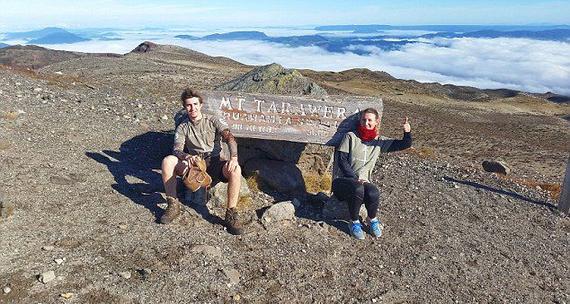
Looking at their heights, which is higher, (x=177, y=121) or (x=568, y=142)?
(x=177, y=121)

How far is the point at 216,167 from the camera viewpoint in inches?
304

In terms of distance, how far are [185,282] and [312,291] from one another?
1.56 m

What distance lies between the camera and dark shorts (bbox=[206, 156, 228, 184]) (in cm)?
768

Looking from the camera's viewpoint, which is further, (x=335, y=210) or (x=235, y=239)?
(x=335, y=210)

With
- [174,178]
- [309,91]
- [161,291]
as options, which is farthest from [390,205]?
[161,291]

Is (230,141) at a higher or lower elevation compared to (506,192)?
higher

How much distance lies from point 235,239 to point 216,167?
1283 mm

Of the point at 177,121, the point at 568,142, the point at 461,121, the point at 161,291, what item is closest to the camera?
the point at 161,291

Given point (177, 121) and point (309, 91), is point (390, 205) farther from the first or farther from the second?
point (177, 121)

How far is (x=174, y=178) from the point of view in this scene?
723 centimetres

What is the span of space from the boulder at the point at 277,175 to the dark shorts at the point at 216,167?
1116 millimetres

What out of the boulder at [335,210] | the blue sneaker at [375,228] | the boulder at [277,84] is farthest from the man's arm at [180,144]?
the blue sneaker at [375,228]

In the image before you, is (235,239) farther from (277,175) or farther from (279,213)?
(277,175)

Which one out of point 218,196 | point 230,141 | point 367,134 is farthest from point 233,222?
point 367,134
